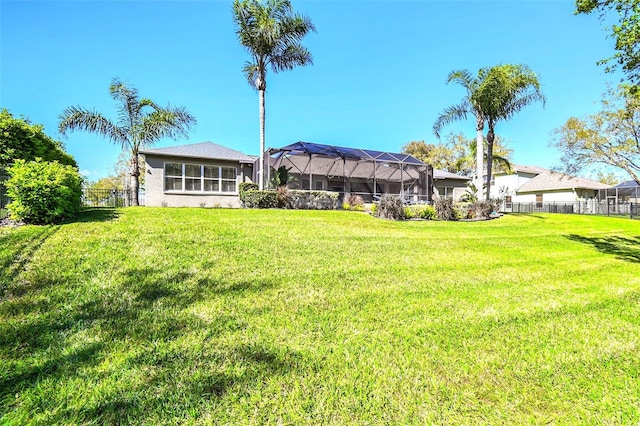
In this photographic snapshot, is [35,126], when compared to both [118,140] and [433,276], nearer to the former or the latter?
[118,140]

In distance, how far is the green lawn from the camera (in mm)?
2012

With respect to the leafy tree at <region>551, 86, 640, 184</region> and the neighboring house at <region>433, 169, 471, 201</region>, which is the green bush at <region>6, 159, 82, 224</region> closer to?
the neighboring house at <region>433, 169, 471, 201</region>

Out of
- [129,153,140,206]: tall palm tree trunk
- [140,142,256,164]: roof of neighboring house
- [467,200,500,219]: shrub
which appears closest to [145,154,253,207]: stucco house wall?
[140,142,256,164]: roof of neighboring house

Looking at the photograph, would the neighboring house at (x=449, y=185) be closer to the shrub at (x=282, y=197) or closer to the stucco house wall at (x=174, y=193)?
the shrub at (x=282, y=197)

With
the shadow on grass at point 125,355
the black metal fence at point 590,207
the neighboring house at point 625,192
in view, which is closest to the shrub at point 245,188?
the shadow on grass at point 125,355

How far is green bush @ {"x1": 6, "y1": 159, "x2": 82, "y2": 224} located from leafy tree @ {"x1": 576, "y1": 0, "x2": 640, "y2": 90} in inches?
545

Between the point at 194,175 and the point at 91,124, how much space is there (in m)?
5.17

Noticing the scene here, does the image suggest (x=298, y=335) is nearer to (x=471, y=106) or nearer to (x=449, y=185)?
(x=471, y=106)

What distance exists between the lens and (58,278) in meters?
4.07

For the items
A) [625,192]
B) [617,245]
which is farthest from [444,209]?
[625,192]

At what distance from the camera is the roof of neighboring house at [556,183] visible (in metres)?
30.5

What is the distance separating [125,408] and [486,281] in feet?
17.2

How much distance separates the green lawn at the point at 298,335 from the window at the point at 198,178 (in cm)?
1045

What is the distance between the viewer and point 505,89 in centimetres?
1506
